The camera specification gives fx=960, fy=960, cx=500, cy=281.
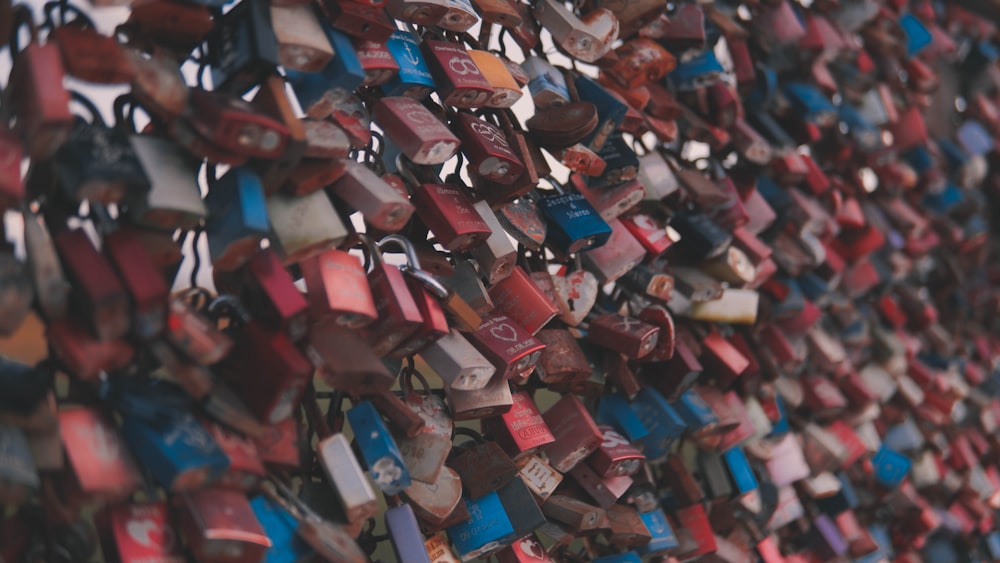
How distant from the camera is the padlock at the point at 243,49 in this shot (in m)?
1.10

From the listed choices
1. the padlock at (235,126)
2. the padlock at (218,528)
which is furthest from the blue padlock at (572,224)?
the padlock at (218,528)

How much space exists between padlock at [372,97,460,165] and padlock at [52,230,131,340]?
0.43 metres

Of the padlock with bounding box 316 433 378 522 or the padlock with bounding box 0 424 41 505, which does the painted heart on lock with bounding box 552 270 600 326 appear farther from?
the padlock with bounding box 0 424 41 505

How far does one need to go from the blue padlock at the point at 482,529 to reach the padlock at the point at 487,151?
46 cm

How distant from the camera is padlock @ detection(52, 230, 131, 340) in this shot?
94 cm

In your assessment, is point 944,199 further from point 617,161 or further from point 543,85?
point 543,85

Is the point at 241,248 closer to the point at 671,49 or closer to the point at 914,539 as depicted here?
the point at 671,49

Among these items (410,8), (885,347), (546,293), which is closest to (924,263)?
(885,347)

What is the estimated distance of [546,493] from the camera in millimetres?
1432

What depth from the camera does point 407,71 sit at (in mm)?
1296

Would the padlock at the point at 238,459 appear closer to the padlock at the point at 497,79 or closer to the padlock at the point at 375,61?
the padlock at the point at 375,61

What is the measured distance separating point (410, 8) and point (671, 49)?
0.73m

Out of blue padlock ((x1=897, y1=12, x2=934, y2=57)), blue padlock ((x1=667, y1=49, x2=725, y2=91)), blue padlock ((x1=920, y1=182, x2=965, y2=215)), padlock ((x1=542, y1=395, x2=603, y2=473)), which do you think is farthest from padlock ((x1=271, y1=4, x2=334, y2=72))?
blue padlock ((x1=920, y1=182, x2=965, y2=215))

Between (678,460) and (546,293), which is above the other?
(546,293)
